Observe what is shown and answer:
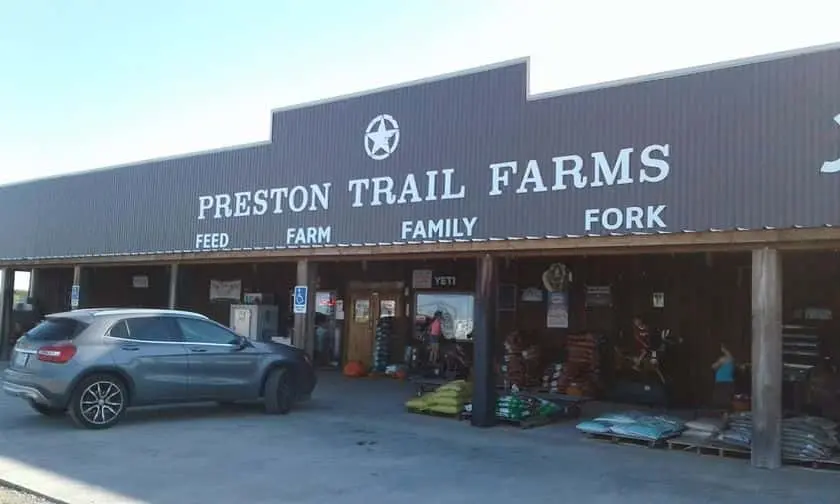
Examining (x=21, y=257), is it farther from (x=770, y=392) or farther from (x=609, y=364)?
(x=770, y=392)

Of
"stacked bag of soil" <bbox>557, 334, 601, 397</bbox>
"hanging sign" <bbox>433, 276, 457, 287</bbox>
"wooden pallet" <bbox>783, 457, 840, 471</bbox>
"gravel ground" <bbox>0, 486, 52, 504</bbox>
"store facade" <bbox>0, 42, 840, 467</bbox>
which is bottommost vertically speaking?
"gravel ground" <bbox>0, 486, 52, 504</bbox>

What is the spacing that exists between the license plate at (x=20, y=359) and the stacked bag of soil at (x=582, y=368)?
31.0 ft

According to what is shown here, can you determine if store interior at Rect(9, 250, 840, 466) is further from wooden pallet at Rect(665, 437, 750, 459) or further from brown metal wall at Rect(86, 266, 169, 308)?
brown metal wall at Rect(86, 266, 169, 308)

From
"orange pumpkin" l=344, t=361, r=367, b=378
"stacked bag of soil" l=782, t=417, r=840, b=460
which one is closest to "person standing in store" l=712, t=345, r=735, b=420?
"stacked bag of soil" l=782, t=417, r=840, b=460

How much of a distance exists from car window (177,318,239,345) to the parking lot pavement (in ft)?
3.87

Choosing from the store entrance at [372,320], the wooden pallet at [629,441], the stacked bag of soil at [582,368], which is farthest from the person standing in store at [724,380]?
the store entrance at [372,320]

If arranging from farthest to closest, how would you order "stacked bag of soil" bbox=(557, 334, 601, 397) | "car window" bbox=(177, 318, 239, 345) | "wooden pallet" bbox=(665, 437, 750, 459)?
"stacked bag of soil" bbox=(557, 334, 601, 397)
"car window" bbox=(177, 318, 239, 345)
"wooden pallet" bbox=(665, 437, 750, 459)

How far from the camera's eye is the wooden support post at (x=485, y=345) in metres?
11.9

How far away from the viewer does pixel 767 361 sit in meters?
9.37

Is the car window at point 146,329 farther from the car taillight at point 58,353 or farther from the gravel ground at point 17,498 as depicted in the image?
the gravel ground at point 17,498

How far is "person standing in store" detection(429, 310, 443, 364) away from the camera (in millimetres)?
18406

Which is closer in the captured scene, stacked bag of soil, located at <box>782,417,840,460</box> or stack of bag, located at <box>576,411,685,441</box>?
stacked bag of soil, located at <box>782,417,840,460</box>

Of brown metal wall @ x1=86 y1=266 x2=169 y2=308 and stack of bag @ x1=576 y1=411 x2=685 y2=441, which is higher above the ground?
brown metal wall @ x1=86 y1=266 x2=169 y2=308

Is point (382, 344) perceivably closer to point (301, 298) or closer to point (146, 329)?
point (301, 298)
